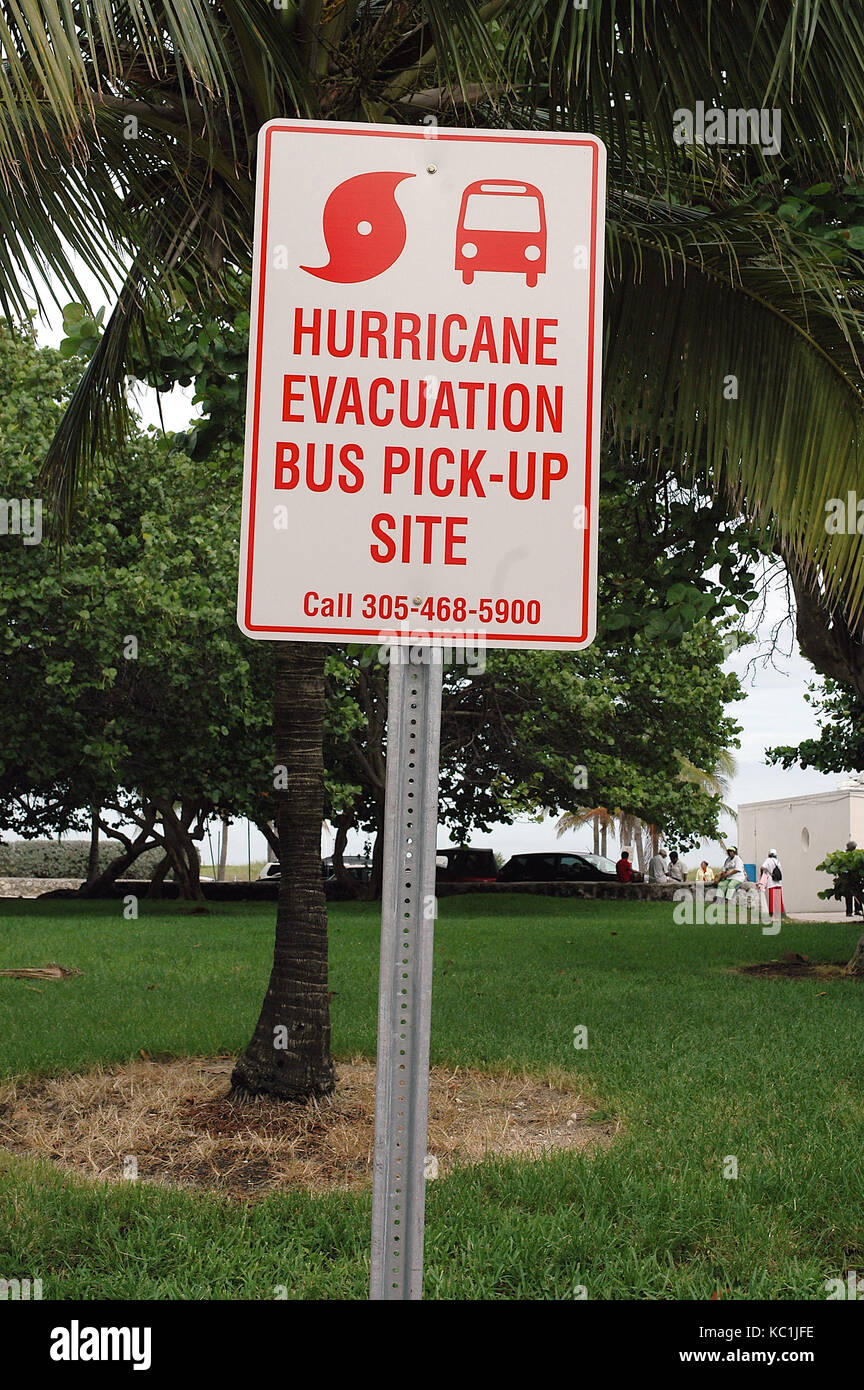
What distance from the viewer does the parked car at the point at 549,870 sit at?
2920cm

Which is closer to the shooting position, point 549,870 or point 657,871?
point 657,871

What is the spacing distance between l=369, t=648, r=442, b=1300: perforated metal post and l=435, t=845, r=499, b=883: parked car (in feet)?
88.7

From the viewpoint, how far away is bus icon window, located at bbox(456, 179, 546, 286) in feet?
6.12

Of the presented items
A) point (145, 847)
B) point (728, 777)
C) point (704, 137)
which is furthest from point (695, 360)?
point (728, 777)

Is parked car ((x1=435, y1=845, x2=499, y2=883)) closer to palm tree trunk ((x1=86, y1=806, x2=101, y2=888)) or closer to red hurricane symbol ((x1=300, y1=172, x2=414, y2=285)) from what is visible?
palm tree trunk ((x1=86, y1=806, x2=101, y2=888))

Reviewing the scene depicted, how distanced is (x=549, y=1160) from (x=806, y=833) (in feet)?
95.4

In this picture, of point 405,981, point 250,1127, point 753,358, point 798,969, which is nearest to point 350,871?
point 798,969

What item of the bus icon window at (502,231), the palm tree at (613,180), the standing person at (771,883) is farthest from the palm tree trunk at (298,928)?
the standing person at (771,883)

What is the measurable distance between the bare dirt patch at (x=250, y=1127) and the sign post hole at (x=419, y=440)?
3850mm

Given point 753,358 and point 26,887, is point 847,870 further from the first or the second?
point 26,887

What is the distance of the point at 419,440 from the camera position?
5.98ft

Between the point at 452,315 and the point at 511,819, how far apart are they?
83.6ft

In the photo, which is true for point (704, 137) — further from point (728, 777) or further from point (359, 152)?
point (728, 777)
